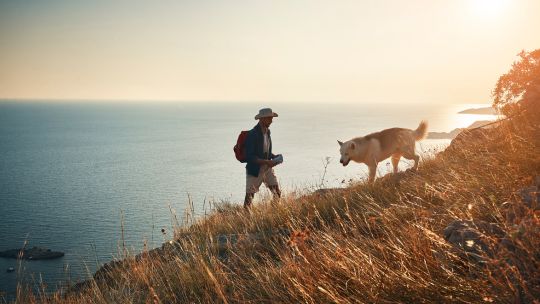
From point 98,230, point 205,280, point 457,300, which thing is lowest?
point 98,230

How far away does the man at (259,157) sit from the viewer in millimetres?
8992

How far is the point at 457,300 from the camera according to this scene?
7.25ft

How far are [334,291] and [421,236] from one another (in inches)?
34.0

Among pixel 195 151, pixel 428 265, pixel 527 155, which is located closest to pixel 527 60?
pixel 527 155

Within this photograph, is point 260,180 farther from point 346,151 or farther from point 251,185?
point 346,151

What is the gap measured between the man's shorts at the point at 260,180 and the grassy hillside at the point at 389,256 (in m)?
1.32

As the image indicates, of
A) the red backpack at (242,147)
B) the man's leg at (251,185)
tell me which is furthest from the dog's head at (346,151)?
the red backpack at (242,147)

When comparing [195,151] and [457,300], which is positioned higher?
[457,300]

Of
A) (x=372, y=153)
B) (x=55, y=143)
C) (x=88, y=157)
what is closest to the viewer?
(x=372, y=153)

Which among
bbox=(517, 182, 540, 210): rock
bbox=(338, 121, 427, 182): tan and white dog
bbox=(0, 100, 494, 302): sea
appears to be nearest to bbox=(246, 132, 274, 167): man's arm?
bbox=(0, 100, 494, 302): sea

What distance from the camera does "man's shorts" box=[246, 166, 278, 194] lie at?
9.14m

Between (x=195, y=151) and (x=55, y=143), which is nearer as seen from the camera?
(x=195, y=151)

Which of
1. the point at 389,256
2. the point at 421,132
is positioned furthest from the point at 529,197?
the point at 421,132

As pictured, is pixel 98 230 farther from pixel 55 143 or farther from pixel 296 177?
pixel 55 143
